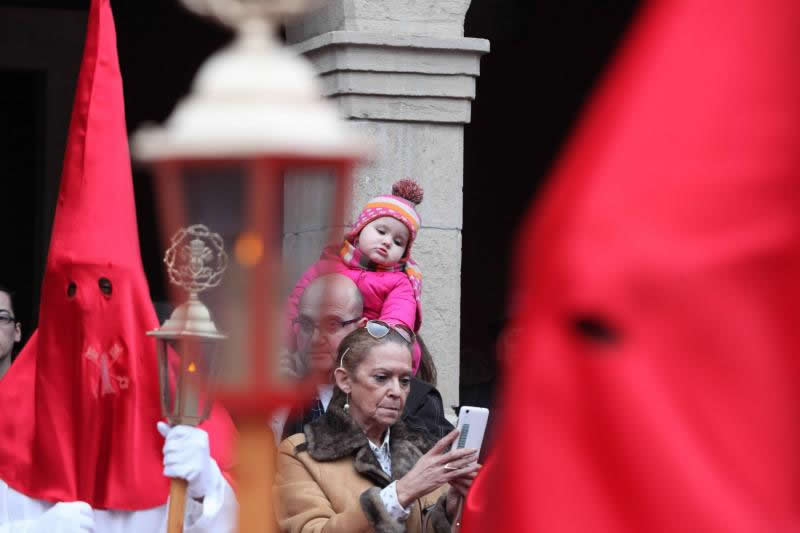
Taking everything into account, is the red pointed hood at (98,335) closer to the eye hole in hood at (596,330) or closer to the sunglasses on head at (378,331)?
the sunglasses on head at (378,331)

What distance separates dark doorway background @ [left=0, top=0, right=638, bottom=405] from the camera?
10414 millimetres

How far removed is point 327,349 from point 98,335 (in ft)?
5.91

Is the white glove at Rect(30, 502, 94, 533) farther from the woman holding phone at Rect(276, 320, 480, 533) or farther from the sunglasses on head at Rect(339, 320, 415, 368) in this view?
the sunglasses on head at Rect(339, 320, 415, 368)

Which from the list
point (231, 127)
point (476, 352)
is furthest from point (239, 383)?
point (476, 352)

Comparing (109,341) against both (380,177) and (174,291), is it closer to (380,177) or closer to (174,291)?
(174,291)

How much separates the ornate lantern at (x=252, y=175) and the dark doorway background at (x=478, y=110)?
8149 mm

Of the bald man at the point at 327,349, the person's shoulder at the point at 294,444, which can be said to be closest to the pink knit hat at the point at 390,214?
the bald man at the point at 327,349

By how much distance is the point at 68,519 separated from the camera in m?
3.89

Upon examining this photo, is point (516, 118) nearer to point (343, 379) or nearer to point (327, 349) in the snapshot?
point (343, 379)

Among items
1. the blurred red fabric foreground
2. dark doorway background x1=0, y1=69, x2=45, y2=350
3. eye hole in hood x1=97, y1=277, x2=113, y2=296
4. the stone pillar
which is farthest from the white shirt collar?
dark doorway background x1=0, y1=69, x2=45, y2=350

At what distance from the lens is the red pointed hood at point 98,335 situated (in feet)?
12.2

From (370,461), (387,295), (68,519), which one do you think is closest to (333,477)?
(370,461)

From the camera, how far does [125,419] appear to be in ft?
12.8

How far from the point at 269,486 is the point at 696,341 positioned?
0.69 metres
